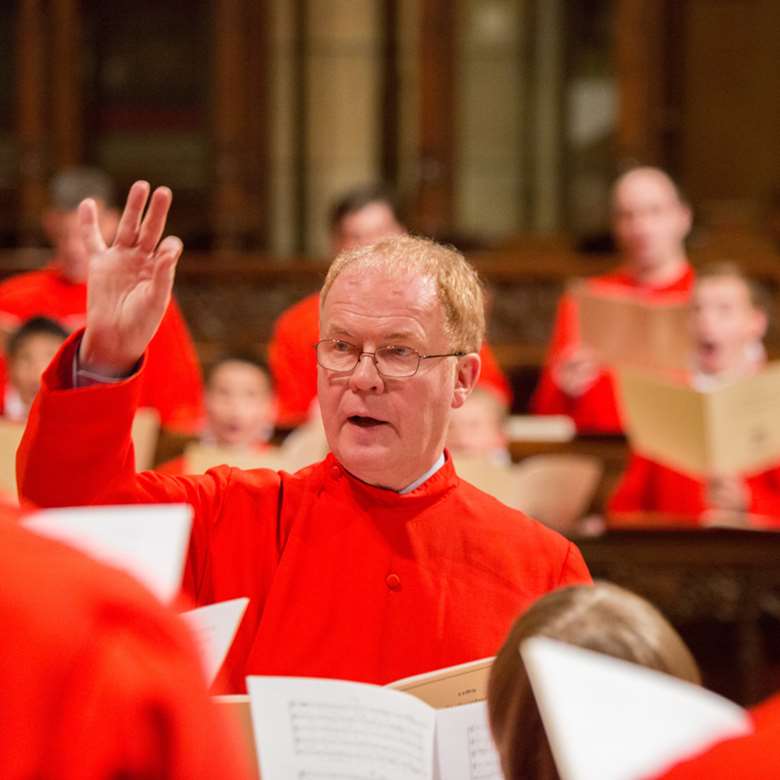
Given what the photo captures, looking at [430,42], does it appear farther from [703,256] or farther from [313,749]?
[313,749]

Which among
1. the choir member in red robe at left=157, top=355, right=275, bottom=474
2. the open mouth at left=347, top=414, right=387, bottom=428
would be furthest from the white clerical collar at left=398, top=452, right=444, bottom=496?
the choir member in red robe at left=157, top=355, right=275, bottom=474

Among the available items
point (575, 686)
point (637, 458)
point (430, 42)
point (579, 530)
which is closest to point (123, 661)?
point (575, 686)

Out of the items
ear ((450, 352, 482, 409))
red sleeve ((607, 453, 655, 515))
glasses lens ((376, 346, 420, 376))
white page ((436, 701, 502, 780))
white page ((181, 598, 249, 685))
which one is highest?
glasses lens ((376, 346, 420, 376))

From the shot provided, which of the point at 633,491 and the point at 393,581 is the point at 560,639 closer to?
the point at 393,581

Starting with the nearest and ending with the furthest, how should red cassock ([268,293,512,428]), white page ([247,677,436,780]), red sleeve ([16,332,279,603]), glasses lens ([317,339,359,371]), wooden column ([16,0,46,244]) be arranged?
white page ([247,677,436,780]) → red sleeve ([16,332,279,603]) → glasses lens ([317,339,359,371]) → red cassock ([268,293,512,428]) → wooden column ([16,0,46,244])

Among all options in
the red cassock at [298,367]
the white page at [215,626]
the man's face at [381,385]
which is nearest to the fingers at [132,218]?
the man's face at [381,385]

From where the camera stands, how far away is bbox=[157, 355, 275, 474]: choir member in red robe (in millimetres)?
4801

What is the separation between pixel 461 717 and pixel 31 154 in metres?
7.58

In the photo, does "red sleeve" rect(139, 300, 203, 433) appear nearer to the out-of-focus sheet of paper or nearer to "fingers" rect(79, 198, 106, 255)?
"fingers" rect(79, 198, 106, 255)

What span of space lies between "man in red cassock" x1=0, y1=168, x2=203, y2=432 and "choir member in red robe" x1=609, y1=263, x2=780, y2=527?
1.63 m

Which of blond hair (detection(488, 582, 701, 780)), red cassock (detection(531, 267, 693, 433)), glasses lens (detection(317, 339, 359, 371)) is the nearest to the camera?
blond hair (detection(488, 582, 701, 780))

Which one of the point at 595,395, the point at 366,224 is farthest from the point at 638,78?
the point at 366,224

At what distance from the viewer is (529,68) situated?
390 inches

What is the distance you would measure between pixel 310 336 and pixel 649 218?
4.57 feet
